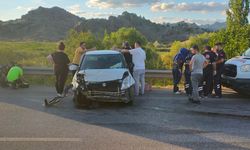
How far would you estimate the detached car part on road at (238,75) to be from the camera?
11.9 m

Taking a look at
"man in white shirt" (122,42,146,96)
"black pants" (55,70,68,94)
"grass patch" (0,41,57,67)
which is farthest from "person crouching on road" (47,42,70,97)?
"grass patch" (0,41,57,67)

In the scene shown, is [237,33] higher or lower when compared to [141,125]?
higher

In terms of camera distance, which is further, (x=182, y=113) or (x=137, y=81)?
(x=137, y=81)

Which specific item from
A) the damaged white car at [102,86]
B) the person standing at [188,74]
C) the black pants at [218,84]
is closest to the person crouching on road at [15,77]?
the damaged white car at [102,86]

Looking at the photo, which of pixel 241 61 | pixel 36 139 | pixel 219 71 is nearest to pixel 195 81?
pixel 219 71

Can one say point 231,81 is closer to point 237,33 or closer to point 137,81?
point 137,81

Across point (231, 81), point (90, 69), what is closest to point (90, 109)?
point (90, 69)

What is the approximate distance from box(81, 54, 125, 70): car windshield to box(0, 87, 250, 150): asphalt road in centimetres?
112

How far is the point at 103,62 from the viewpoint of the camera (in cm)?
1148

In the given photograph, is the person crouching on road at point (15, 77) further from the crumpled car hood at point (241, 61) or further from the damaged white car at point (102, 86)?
the crumpled car hood at point (241, 61)

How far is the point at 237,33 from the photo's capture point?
1945 cm

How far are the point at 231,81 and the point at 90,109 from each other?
187 inches

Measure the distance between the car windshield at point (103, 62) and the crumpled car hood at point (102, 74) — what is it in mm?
403

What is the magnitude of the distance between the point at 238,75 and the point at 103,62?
4.15m
